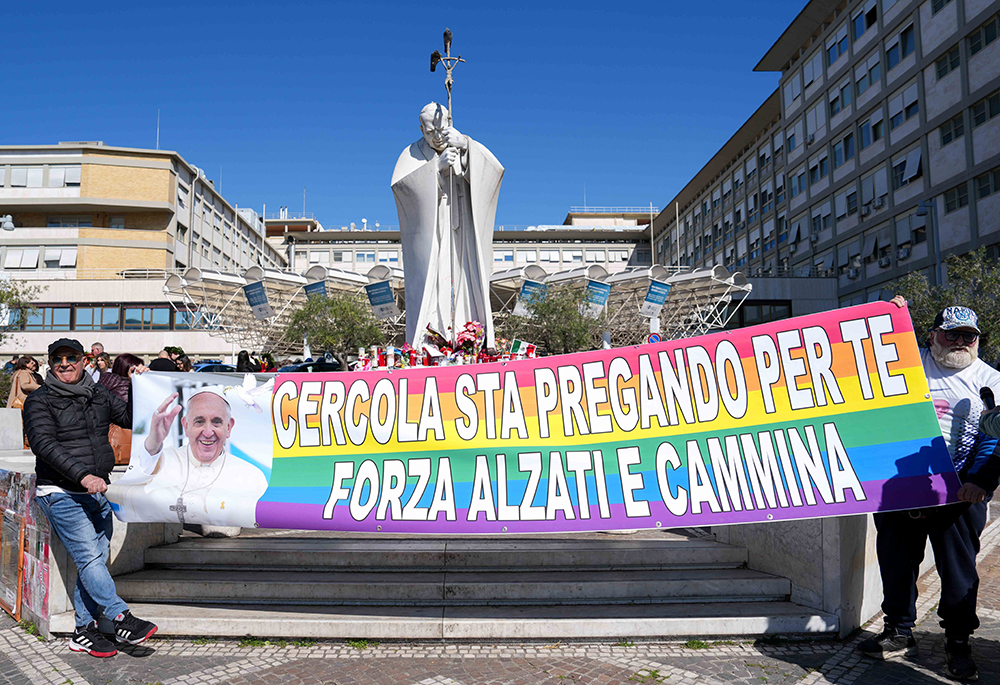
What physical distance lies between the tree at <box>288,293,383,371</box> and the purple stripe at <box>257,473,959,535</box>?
117 ft

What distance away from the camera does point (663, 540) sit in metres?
5.73

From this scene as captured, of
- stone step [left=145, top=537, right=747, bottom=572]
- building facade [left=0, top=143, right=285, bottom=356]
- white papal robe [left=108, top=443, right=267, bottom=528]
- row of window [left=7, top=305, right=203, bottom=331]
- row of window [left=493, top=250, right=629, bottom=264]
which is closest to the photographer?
white papal robe [left=108, top=443, right=267, bottom=528]

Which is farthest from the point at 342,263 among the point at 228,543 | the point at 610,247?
the point at 228,543

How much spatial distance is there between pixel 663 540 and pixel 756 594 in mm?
1037

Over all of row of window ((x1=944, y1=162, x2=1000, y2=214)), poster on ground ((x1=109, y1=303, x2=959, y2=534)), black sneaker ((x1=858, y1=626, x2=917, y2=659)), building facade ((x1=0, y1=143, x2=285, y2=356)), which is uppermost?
building facade ((x1=0, y1=143, x2=285, y2=356))

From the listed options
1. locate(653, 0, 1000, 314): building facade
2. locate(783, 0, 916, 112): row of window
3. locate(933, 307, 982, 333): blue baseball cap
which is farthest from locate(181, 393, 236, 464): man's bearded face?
locate(783, 0, 916, 112): row of window

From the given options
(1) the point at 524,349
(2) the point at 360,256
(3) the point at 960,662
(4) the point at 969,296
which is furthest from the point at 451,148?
(2) the point at 360,256

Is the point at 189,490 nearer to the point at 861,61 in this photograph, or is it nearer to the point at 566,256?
the point at 861,61

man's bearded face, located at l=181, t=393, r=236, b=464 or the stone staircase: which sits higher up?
man's bearded face, located at l=181, t=393, r=236, b=464

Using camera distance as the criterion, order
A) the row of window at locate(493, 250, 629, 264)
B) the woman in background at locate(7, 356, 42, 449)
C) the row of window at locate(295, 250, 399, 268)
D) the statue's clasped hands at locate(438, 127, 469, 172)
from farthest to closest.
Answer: the row of window at locate(295, 250, 399, 268), the row of window at locate(493, 250, 629, 264), the woman in background at locate(7, 356, 42, 449), the statue's clasped hands at locate(438, 127, 469, 172)

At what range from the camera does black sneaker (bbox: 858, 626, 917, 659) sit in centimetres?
403

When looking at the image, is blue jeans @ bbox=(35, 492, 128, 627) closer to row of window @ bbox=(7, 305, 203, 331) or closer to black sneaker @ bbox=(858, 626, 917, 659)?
black sneaker @ bbox=(858, 626, 917, 659)

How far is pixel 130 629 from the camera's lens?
4.18 m

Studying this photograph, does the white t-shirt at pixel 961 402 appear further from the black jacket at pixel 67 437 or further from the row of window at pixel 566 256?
the row of window at pixel 566 256
